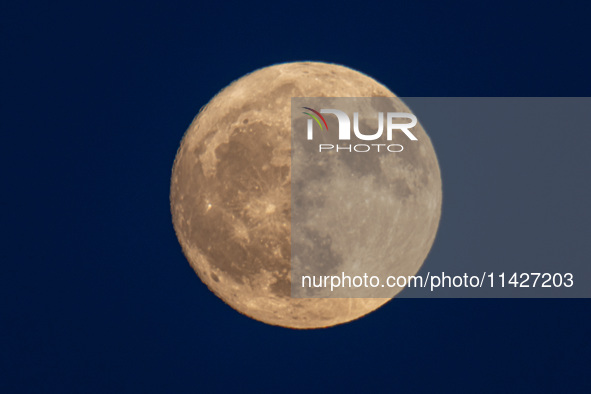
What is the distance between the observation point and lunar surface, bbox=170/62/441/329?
5508 mm

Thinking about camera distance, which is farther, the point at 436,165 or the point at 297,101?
the point at 436,165

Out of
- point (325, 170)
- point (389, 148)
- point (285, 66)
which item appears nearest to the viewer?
point (325, 170)

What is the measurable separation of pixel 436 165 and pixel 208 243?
3245 millimetres

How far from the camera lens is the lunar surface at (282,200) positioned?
551cm

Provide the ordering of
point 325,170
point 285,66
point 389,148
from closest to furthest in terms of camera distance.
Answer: point 325,170, point 389,148, point 285,66

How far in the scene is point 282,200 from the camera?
5480 millimetres

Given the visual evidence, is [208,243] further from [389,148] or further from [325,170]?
[389,148]

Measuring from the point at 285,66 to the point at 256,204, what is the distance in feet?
6.78

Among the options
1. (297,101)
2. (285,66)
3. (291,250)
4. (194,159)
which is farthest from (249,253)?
(285,66)

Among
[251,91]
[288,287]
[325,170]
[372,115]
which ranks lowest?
[288,287]

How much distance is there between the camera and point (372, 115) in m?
5.89

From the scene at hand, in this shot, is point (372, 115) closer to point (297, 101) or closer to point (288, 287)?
point (297, 101)

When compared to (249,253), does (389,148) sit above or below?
above

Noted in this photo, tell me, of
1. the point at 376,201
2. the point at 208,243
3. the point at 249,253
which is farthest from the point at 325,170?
the point at 208,243
